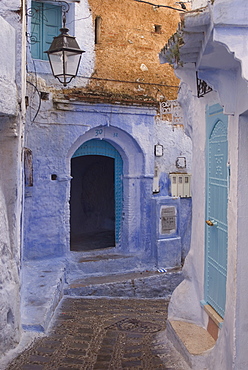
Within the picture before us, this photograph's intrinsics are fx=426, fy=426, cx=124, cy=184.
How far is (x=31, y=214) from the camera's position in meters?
8.61

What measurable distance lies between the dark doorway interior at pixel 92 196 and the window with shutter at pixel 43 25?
470 cm

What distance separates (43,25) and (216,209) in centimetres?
614

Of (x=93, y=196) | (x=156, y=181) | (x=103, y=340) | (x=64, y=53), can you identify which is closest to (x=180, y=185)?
(x=156, y=181)

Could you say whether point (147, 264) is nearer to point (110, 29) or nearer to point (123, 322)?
point (123, 322)

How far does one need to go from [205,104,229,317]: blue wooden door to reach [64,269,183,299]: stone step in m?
3.93

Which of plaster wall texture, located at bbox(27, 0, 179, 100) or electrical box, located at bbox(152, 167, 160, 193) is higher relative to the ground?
plaster wall texture, located at bbox(27, 0, 179, 100)

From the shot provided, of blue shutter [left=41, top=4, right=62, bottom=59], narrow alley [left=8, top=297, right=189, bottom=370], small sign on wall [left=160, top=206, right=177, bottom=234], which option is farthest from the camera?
small sign on wall [left=160, top=206, right=177, bottom=234]

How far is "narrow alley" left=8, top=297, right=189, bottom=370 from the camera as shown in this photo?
460 centimetres

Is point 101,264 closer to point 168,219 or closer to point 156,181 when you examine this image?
point 168,219

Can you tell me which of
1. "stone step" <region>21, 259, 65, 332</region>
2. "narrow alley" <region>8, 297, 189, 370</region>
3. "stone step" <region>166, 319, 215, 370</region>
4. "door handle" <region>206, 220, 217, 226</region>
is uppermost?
"door handle" <region>206, 220, 217, 226</region>

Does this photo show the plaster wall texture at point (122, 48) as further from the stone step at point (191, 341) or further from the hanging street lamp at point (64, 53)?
the stone step at point (191, 341)

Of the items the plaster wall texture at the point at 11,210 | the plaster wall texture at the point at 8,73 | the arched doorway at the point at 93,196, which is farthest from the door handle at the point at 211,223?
the arched doorway at the point at 93,196

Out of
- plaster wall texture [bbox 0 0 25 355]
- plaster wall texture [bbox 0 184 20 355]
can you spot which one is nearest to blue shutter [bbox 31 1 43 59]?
plaster wall texture [bbox 0 0 25 355]

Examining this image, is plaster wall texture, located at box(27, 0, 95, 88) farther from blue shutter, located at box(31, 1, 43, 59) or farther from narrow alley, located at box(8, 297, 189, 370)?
narrow alley, located at box(8, 297, 189, 370)
